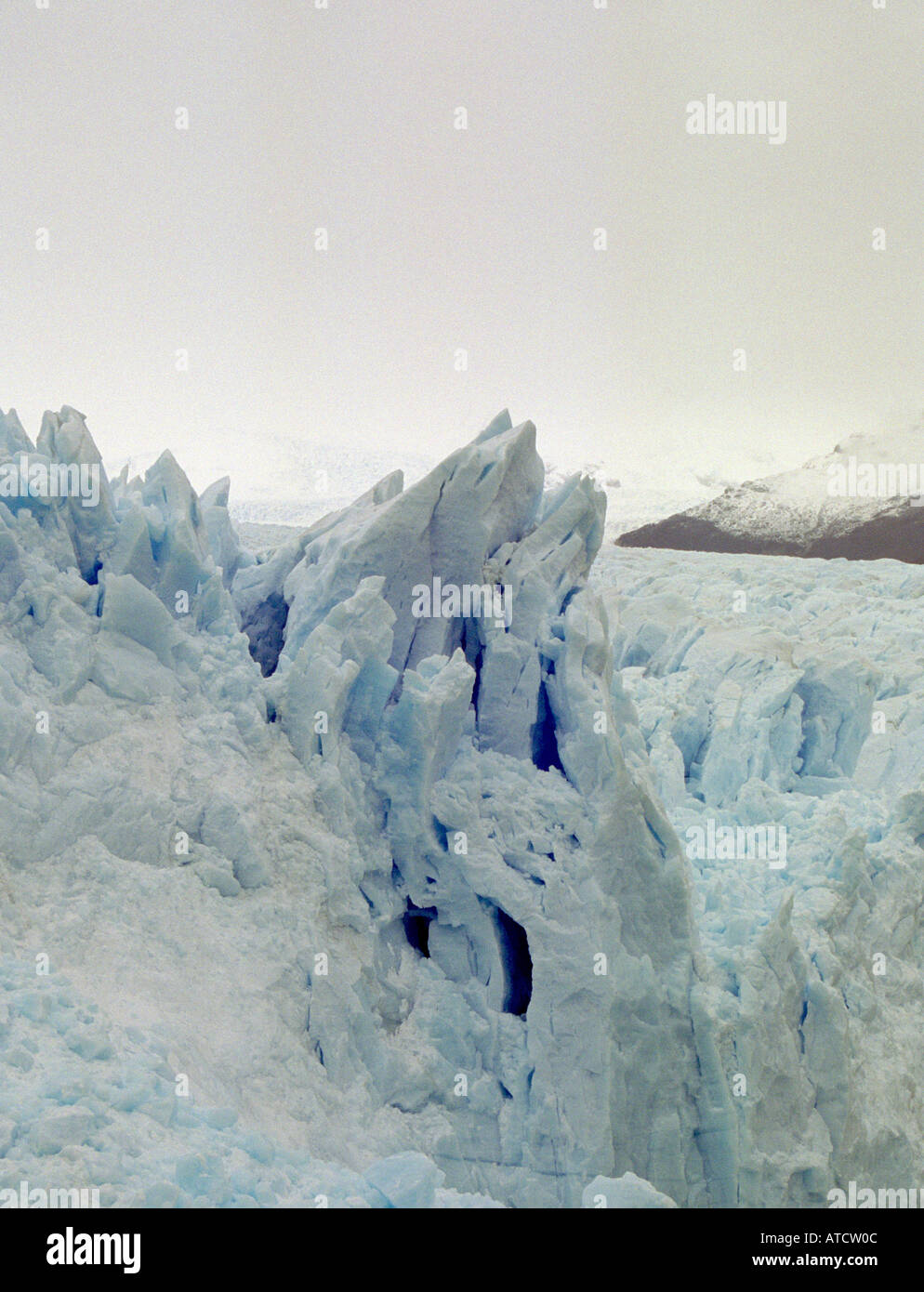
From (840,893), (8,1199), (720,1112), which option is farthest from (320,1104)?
(840,893)

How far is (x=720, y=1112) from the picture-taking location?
6.98 m

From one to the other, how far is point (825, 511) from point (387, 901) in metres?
17.5

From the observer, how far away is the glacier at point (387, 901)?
4.30 m

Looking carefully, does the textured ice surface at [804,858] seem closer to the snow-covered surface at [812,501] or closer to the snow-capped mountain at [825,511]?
the snow-capped mountain at [825,511]

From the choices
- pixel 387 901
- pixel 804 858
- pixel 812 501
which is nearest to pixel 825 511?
pixel 812 501

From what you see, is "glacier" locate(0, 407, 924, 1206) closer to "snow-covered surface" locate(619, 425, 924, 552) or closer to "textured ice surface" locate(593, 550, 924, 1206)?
"textured ice surface" locate(593, 550, 924, 1206)

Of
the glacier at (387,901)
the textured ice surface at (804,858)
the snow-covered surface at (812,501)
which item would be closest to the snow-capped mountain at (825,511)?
the snow-covered surface at (812,501)

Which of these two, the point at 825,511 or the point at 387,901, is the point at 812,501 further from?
the point at 387,901

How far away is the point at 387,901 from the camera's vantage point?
20.9 feet

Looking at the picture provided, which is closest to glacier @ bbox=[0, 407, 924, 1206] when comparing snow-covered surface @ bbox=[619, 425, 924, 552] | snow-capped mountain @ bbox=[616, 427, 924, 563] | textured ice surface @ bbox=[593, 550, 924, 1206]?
textured ice surface @ bbox=[593, 550, 924, 1206]

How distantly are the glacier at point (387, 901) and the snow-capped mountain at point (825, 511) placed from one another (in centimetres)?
1274
